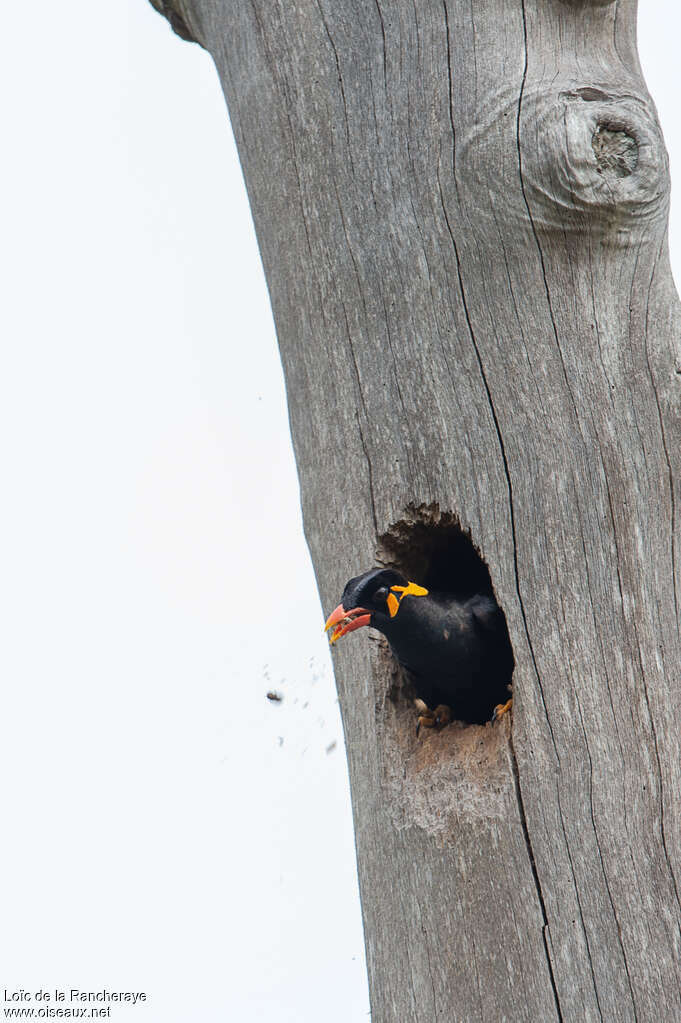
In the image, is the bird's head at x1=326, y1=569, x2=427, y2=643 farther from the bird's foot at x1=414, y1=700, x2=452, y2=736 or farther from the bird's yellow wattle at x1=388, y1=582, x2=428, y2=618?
the bird's foot at x1=414, y1=700, x2=452, y2=736

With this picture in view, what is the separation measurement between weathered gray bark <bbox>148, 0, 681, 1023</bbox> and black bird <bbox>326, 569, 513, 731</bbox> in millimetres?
85

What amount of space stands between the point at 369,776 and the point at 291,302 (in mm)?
1147

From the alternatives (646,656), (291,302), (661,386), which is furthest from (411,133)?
(646,656)

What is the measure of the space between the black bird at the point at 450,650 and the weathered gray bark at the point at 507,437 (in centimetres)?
9

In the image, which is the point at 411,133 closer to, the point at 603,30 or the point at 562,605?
the point at 603,30

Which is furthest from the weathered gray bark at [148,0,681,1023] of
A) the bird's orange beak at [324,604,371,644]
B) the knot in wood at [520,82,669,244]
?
the bird's orange beak at [324,604,371,644]

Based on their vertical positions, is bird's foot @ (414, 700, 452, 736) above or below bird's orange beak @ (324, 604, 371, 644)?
below

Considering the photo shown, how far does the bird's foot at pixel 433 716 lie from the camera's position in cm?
245

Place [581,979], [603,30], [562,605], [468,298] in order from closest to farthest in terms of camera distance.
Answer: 1. [581,979]
2. [562,605]
3. [468,298]
4. [603,30]

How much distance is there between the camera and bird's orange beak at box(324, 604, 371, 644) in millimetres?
2285

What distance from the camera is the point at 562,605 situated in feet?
6.96

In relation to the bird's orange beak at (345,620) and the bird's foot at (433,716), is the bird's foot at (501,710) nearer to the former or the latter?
the bird's foot at (433,716)

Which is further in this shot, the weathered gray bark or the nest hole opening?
the nest hole opening

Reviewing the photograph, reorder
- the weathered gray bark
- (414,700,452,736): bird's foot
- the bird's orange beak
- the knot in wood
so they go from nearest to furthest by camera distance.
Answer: the weathered gray bark, the knot in wood, the bird's orange beak, (414,700,452,736): bird's foot
